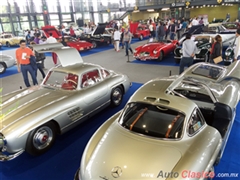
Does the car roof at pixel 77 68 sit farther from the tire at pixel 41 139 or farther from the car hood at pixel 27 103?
the tire at pixel 41 139

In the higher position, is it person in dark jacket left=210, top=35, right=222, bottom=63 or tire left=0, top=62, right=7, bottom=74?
person in dark jacket left=210, top=35, right=222, bottom=63

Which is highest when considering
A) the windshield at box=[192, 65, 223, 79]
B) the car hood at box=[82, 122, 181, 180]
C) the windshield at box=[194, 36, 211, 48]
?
the windshield at box=[194, 36, 211, 48]

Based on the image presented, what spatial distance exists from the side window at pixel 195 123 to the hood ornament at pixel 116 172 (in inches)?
44.6

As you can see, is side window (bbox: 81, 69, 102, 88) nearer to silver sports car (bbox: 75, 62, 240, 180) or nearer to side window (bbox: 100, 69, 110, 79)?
side window (bbox: 100, 69, 110, 79)

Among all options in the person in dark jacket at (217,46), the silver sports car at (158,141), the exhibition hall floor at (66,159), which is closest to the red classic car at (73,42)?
the person in dark jacket at (217,46)

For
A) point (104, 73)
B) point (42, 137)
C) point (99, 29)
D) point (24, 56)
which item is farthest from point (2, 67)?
point (99, 29)

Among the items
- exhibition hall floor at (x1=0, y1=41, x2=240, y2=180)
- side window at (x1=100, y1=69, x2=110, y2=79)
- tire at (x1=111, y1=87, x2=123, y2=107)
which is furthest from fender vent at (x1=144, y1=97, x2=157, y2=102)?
side window at (x1=100, y1=69, x2=110, y2=79)

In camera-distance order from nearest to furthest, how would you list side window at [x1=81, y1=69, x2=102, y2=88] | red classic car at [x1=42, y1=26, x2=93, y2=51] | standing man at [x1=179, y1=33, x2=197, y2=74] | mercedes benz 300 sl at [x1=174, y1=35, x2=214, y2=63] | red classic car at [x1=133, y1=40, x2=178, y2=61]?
1. side window at [x1=81, y1=69, x2=102, y2=88]
2. standing man at [x1=179, y1=33, x2=197, y2=74]
3. mercedes benz 300 sl at [x1=174, y1=35, x2=214, y2=63]
4. red classic car at [x1=133, y1=40, x2=178, y2=61]
5. red classic car at [x1=42, y1=26, x2=93, y2=51]

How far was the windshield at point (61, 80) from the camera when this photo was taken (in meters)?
4.46

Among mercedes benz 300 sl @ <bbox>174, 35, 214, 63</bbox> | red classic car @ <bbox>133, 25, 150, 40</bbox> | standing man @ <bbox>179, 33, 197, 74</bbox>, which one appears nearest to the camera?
standing man @ <bbox>179, 33, 197, 74</bbox>

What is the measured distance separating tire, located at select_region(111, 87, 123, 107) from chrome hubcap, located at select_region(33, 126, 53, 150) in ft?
6.30

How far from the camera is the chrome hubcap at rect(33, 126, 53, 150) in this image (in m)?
3.53

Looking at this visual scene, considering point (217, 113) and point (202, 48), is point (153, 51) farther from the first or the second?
point (217, 113)

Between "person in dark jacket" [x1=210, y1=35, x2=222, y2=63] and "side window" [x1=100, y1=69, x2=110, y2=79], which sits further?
"person in dark jacket" [x1=210, y1=35, x2=222, y2=63]
